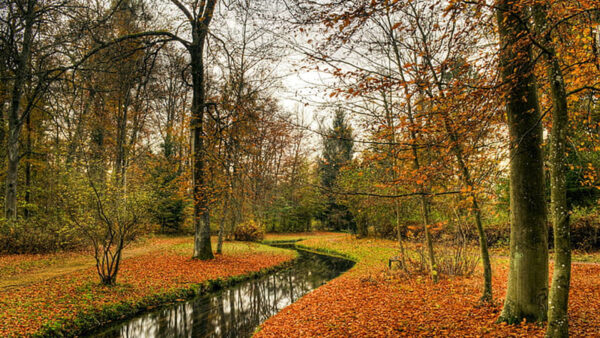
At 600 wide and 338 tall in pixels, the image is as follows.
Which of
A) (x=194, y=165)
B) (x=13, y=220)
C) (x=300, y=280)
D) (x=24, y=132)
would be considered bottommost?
(x=300, y=280)

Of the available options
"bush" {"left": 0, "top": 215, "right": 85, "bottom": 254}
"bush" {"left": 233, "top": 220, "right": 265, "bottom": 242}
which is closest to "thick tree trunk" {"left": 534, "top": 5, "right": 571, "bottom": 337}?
"bush" {"left": 0, "top": 215, "right": 85, "bottom": 254}

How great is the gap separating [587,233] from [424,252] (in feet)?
24.5

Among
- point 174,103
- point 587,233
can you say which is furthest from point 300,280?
point 174,103

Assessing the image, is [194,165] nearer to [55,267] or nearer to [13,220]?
[55,267]

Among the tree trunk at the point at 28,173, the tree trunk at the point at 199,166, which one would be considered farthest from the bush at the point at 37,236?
the tree trunk at the point at 28,173

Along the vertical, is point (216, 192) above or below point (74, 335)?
above

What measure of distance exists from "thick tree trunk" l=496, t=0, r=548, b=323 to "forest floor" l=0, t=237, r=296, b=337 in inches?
308

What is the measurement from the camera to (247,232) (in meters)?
21.2

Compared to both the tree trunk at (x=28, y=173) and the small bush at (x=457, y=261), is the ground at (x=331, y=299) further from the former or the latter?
the tree trunk at (x=28, y=173)

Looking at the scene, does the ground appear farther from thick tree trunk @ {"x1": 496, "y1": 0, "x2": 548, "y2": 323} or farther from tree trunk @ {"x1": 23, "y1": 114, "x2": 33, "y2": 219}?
tree trunk @ {"x1": 23, "y1": 114, "x2": 33, "y2": 219}

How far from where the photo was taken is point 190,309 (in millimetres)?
8016

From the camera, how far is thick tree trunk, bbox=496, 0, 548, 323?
3957mm

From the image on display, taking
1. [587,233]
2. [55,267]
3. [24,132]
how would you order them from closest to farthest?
[55,267], [587,233], [24,132]

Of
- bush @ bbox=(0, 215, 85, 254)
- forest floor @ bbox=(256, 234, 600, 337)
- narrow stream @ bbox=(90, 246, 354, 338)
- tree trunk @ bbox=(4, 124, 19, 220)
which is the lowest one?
narrow stream @ bbox=(90, 246, 354, 338)
